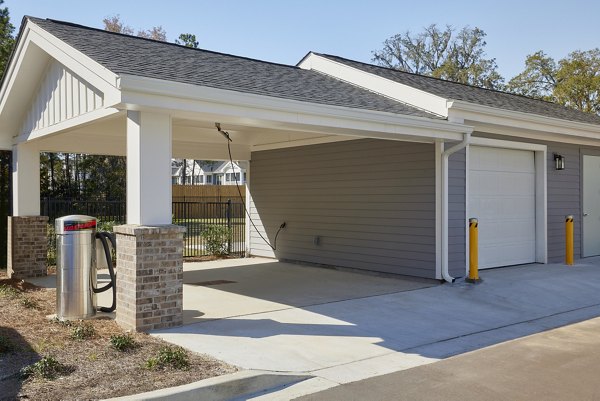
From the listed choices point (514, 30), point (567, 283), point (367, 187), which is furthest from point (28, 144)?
point (514, 30)

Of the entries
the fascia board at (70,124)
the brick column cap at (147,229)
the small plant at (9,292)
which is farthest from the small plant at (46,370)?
the small plant at (9,292)

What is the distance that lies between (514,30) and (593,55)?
819 cm

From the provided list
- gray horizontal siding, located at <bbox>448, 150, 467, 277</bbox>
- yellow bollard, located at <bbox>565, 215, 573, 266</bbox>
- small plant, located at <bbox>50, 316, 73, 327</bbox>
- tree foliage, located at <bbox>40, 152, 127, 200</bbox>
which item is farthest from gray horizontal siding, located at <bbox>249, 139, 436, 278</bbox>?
tree foliage, located at <bbox>40, 152, 127, 200</bbox>

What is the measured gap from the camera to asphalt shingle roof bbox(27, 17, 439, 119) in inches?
283

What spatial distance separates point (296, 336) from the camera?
6504 mm

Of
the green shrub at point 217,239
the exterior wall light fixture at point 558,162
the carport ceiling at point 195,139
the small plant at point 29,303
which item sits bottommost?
the small plant at point 29,303

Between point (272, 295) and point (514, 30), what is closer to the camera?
point (272, 295)

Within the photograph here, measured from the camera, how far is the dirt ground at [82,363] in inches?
183

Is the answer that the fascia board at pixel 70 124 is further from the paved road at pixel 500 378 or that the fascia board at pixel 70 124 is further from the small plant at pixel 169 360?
the paved road at pixel 500 378

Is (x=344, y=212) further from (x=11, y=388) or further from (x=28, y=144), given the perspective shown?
(x=11, y=388)

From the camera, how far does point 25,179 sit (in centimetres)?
1077

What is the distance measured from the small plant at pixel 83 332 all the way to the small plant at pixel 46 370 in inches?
38.8

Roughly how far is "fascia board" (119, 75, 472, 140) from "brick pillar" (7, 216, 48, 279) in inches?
230

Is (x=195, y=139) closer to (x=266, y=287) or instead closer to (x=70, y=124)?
(x=266, y=287)
